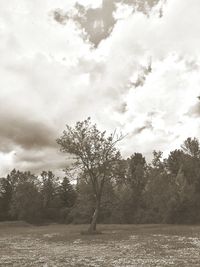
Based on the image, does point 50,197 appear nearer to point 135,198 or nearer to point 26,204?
point 26,204

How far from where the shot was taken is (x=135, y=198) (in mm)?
124875

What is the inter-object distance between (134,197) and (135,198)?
52cm

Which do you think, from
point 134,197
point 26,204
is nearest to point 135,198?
point 134,197

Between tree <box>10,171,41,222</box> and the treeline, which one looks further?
tree <box>10,171,41,222</box>

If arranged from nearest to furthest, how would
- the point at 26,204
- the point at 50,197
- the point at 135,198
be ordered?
the point at 135,198 → the point at 26,204 → the point at 50,197

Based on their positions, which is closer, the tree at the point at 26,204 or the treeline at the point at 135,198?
the treeline at the point at 135,198

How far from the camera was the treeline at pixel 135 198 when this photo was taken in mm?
108812

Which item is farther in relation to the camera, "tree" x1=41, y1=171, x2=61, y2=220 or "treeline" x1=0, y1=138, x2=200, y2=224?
"tree" x1=41, y1=171, x2=61, y2=220

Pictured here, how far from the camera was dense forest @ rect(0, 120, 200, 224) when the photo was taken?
108750 mm

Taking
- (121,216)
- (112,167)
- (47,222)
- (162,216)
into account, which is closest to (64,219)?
(47,222)

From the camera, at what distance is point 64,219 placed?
14562 centimetres

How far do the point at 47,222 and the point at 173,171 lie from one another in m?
52.9

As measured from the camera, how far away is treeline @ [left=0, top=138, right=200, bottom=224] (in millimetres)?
108812

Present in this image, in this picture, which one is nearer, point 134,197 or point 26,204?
point 134,197
